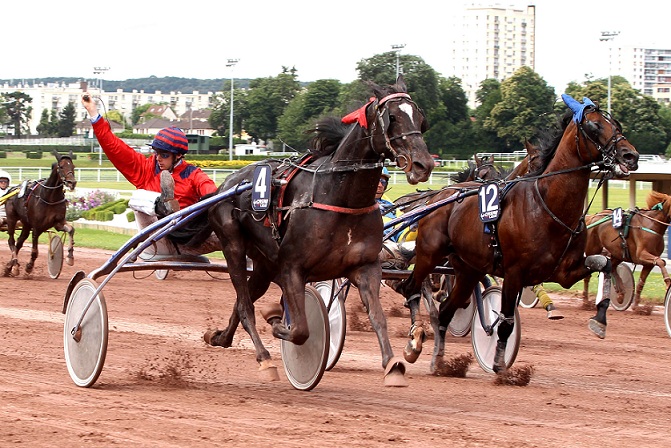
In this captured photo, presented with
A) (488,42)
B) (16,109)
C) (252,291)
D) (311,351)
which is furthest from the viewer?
(488,42)

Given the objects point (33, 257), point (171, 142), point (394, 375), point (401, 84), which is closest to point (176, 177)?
point (171, 142)

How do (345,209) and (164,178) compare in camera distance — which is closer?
(345,209)

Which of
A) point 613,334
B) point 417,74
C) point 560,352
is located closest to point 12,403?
point 560,352

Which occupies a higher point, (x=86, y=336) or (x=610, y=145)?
(x=610, y=145)

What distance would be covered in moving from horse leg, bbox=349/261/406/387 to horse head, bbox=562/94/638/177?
6.47ft

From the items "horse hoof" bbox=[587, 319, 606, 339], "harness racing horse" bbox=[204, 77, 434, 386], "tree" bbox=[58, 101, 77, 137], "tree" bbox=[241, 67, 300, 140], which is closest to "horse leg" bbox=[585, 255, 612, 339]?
"horse hoof" bbox=[587, 319, 606, 339]

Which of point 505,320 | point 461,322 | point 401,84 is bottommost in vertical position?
point 461,322

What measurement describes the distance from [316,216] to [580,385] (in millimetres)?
2579

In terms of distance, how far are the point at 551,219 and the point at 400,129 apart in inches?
80.0

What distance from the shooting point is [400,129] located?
550 cm

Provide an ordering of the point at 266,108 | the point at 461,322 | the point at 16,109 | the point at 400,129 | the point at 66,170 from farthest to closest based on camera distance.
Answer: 1. the point at 16,109
2. the point at 266,108
3. the point at 66,170
4. the point at 461,322
5. the point at 400,129

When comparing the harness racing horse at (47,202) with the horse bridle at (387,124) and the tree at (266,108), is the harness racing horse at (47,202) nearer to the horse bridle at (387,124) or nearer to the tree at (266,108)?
the horse bridle at (387,124)

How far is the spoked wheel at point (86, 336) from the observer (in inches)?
254

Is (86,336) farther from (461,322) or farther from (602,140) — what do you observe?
(461,322)
